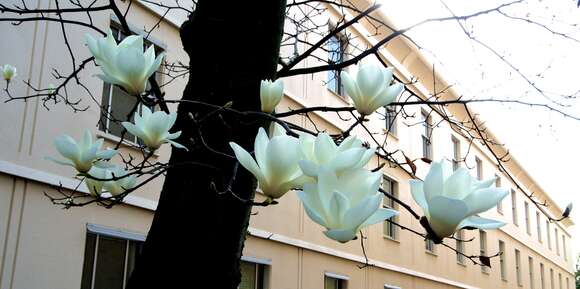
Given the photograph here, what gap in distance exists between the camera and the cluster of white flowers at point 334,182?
35.1 inches

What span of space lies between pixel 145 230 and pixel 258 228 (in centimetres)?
250

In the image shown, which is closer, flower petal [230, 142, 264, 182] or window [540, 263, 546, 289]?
flower petal [230, 142, 264, 182]

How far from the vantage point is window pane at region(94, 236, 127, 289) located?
7.65 m

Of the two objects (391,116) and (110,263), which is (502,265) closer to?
(110,263)

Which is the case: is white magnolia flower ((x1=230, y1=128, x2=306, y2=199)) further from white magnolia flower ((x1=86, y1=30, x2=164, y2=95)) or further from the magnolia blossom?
the magnolia blossom

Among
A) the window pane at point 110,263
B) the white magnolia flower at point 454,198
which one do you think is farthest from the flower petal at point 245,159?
the window pane at point 110,263

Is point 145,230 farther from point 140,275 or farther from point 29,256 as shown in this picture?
point 140,275

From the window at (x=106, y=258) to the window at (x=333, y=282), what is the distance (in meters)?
5.36

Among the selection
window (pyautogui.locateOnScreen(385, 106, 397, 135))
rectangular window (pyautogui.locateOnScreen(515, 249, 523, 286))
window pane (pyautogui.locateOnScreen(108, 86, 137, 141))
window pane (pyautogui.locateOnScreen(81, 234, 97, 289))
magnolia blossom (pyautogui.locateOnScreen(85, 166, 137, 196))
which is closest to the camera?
magnolia blossom (pyautogui.locateOnScreen(85, 166, 137, 196))

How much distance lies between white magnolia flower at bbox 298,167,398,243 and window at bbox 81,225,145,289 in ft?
23.0

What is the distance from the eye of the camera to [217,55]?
6.17ft

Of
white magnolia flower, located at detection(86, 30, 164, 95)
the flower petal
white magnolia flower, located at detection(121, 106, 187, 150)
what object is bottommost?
the flower petal

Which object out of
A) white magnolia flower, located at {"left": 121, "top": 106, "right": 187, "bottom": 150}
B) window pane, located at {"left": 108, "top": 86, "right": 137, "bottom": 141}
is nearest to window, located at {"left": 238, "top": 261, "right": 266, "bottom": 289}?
window pane, located at {"left": 108, "top": 86, "right": 137, "bottom": 141}

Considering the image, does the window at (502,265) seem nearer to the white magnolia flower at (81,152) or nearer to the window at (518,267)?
the window at (518,267)
